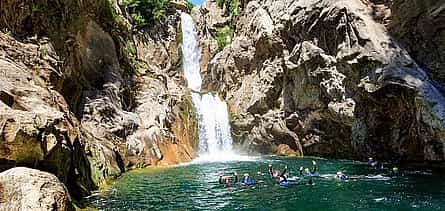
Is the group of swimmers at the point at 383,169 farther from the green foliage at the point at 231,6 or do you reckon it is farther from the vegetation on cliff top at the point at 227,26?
the green foliage at the point at 231,6

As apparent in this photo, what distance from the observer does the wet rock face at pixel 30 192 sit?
10.5 m

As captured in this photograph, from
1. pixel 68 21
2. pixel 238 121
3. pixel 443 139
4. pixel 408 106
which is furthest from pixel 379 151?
pixel 68 21

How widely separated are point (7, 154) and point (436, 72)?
2547cm

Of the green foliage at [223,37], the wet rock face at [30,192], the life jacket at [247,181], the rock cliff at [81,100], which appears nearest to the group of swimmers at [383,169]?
the life jacket at [247,181]

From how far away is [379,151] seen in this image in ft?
106

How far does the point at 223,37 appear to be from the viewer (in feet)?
187

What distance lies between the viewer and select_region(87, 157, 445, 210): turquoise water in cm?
1761

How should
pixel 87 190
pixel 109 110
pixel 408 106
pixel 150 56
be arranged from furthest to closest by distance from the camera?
pixel 150 56, pixel 109 110, pixel 408 106, pixel 87 190

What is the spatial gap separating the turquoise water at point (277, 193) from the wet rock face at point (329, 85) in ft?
14.7

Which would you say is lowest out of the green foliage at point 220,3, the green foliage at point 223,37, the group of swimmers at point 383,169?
the group of swimmers at point 383,169

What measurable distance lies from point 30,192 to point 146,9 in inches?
2005

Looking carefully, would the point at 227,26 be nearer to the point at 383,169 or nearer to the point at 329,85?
the point at 329,85

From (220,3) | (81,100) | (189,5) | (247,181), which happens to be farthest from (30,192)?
(189,5)

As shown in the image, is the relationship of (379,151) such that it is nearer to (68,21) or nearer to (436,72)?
(436,72)
